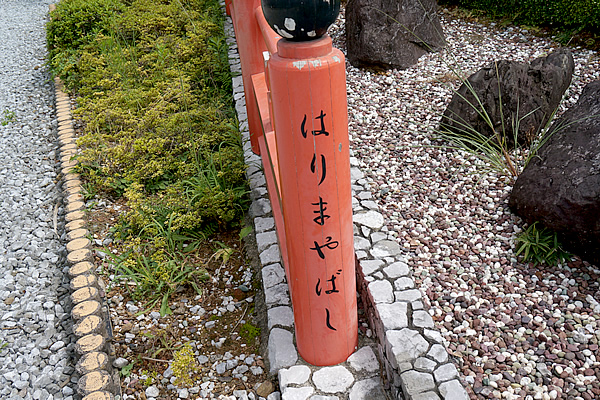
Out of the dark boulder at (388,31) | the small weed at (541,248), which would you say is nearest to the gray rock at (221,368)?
the small weed at (541,248)

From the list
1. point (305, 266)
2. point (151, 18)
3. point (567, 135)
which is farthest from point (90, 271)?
point (151, 18)

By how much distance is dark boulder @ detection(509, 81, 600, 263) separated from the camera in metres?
2.15

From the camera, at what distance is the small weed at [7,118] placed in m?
4.54

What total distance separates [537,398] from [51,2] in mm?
9119

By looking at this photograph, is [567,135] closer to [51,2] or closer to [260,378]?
[260,378]

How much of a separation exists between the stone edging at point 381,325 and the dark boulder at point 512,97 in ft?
2.84

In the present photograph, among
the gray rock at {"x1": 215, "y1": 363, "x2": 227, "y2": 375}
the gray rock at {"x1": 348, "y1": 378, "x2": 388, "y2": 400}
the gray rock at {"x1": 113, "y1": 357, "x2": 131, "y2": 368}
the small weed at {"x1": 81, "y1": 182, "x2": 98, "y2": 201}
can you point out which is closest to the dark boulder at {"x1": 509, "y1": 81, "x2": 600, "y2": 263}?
the gray rock at {"x1": 348, "y1": 378, "x2": 388, "y2": 400}

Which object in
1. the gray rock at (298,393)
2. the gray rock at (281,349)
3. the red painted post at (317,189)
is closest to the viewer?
the red painted post at (317,189)

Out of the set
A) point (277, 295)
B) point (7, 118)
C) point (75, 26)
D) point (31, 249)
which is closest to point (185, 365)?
point (277, 295)

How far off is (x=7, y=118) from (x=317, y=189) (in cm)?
420

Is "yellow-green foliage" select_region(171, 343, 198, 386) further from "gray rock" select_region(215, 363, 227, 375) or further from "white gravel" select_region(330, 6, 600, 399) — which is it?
"white gravel" select_region(330, 6, 600, 399)

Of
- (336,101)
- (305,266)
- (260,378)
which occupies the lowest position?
(260,378)

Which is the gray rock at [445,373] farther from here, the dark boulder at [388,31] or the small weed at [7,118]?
the small weed at [7,118]

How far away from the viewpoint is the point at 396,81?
397 centimetres
